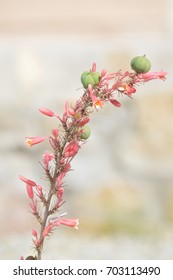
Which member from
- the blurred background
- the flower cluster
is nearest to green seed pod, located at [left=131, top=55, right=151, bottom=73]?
the flower cluster

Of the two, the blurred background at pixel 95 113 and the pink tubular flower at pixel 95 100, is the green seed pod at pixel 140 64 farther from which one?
the blurred background at pixel 95 113

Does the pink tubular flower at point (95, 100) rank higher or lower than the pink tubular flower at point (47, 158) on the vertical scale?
higher

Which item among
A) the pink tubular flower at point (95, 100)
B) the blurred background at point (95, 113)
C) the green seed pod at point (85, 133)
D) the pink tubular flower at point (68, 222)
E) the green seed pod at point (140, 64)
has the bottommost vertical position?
the pink tubular flower at point (68, 222)

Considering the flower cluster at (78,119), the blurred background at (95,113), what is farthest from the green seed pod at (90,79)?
the blurred background at (95,113)

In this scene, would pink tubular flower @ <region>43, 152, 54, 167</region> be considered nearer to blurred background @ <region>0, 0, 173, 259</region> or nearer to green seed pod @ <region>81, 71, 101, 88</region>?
green seed pod @ <region>81, 71, 101, 88</region>

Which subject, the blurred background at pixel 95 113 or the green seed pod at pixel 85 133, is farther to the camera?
the blurred background at pixel 95 113

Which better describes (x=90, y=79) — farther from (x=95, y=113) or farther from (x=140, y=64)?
(x=95, y=113)
